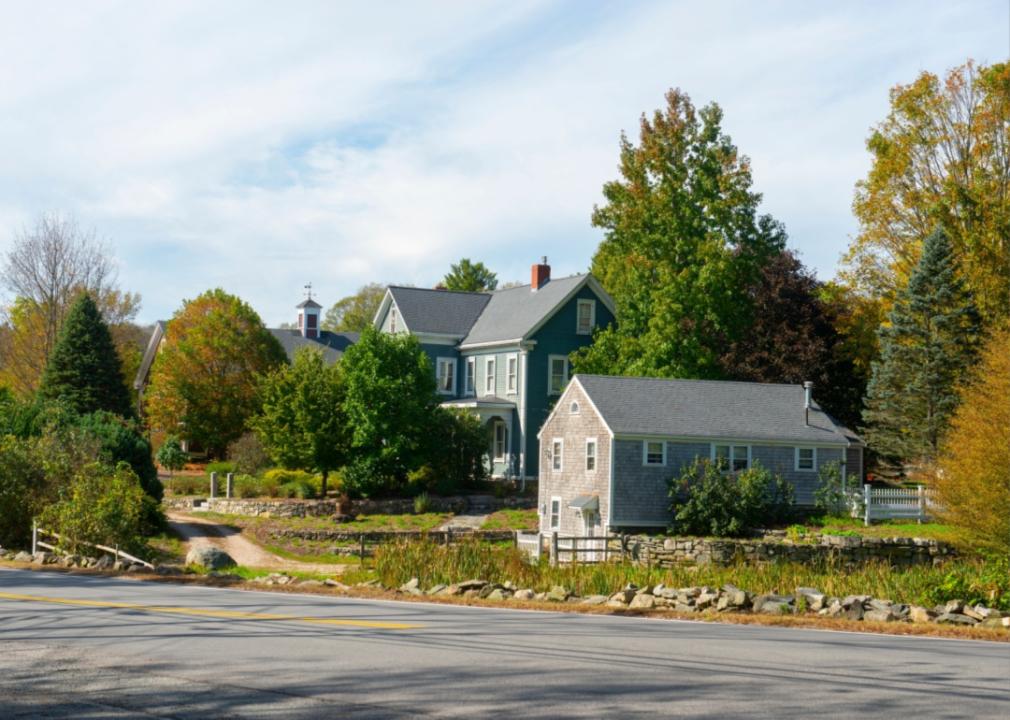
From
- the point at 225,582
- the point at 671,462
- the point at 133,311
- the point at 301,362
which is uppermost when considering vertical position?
the point at 133,311

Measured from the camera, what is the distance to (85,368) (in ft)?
194

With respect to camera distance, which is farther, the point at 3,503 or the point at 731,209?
the point at 731,209

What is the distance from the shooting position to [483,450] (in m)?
53.5

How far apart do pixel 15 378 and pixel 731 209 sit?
1815 inches

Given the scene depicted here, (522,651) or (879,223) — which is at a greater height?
(879,223)

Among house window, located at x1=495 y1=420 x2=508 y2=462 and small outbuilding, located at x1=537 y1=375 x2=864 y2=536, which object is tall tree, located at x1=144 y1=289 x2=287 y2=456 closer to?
house window, located at x1=495 y1=420 x2=508 y2=462

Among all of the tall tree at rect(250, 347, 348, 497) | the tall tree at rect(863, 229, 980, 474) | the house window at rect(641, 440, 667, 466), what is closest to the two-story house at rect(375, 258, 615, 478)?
the tall tree at rect(250, 347, 348, 497)

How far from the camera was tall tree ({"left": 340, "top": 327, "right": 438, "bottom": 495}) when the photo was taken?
166 ft

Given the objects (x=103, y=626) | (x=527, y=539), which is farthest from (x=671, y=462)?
(x=103, y=626)

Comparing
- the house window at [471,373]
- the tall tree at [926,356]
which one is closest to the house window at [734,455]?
the tall tree at [926,356]

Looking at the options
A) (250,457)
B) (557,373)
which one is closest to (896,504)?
(557,373)

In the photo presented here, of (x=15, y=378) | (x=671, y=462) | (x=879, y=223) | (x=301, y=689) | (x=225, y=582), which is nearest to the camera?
(x=301, y=689)

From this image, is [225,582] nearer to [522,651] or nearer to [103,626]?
[103,626]

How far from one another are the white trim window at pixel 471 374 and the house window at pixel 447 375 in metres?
0.99
